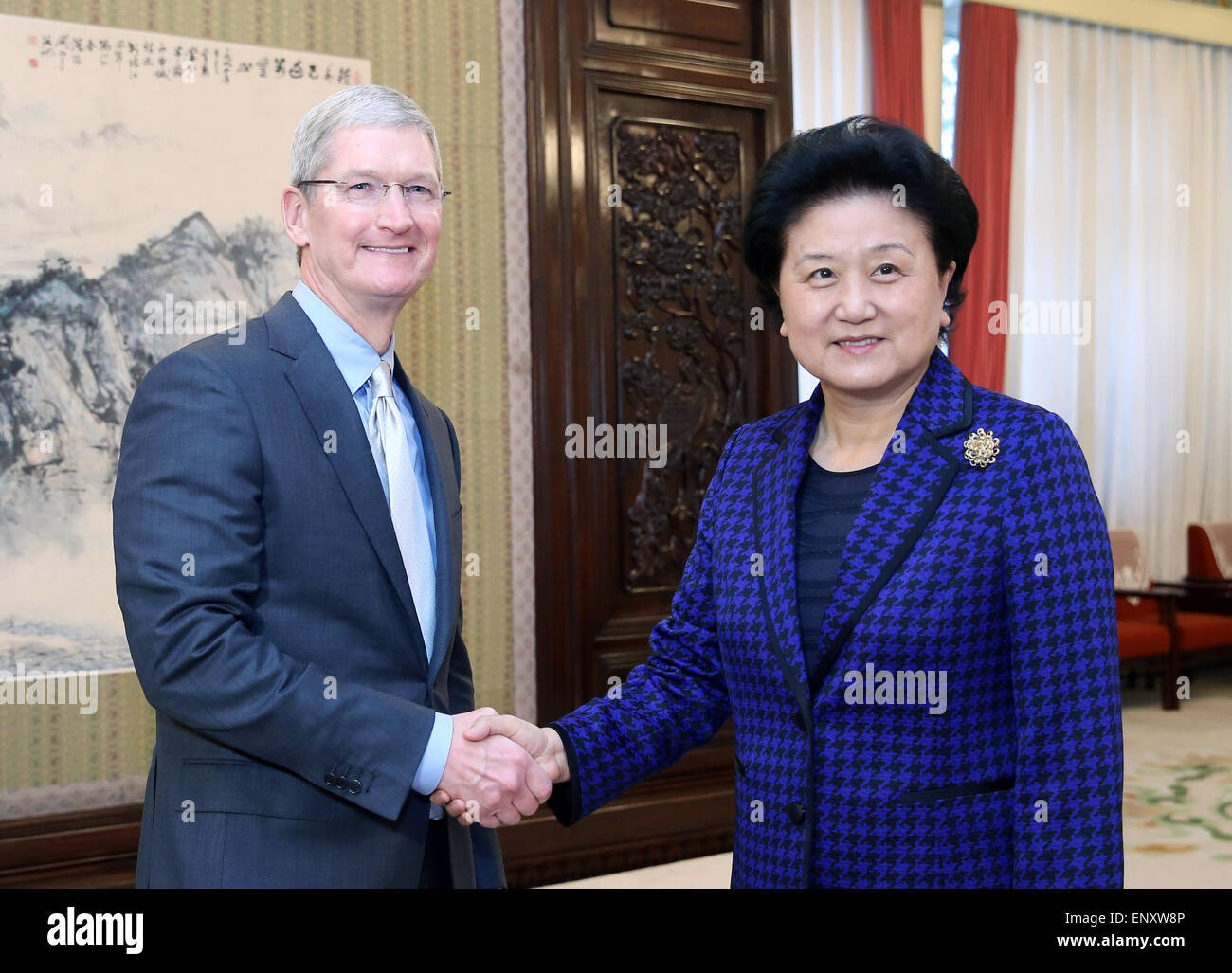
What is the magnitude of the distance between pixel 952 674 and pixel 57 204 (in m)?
→ 3.11

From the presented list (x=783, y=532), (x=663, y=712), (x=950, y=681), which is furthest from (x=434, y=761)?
(x=950, y=681)

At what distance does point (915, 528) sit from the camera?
1519 mm

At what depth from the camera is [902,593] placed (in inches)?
58.7

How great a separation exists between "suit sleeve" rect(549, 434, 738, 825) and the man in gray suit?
9 centimetres

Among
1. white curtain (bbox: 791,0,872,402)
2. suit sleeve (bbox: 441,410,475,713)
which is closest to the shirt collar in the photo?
suit sleeve (bbox: 441,410,475,713)

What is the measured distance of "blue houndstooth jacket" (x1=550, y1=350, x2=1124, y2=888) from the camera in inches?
56.2

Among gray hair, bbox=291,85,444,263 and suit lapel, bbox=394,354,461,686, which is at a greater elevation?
gray hair, bbox=291,85,444,263

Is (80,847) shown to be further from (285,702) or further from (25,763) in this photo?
(285,702)

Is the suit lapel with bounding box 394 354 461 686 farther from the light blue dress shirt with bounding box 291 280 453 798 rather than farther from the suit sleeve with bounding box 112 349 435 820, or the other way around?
the suit sleeve with bounding box 112 349 435 820

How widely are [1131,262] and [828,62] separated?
286 centimetres

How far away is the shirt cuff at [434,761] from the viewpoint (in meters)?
1.61

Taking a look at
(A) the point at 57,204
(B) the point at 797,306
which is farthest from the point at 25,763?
(B) the point at 797,306

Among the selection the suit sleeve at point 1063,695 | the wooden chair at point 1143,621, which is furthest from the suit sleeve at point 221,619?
the wooden chair at point 1143,621

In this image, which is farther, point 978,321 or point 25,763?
point 978,321
